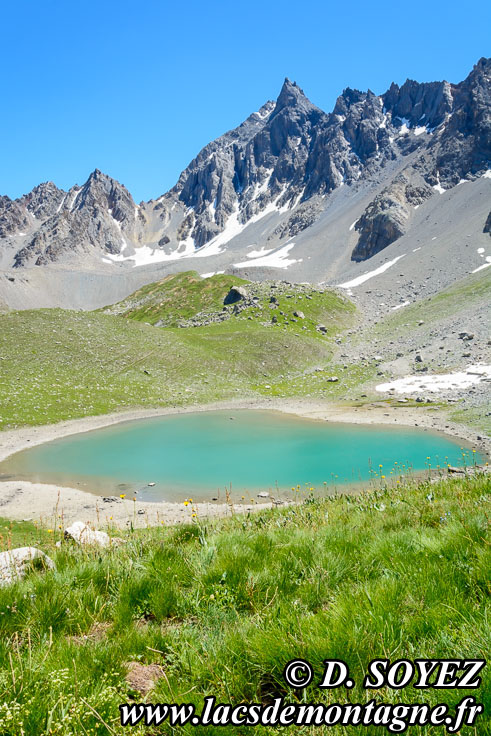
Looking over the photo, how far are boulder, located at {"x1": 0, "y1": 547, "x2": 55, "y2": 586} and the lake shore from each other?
32.9 inches

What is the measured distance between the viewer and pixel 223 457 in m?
29.0

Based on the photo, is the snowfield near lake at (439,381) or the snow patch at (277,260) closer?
the snowfield near lake at (439,381)

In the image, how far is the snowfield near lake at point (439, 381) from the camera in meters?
45.0

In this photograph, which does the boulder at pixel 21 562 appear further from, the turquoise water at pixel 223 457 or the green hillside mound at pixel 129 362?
the green hillside mound at pixel 129 362

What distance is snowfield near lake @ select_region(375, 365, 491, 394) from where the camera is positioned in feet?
148

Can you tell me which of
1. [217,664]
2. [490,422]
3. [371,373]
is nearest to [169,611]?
[217,664]

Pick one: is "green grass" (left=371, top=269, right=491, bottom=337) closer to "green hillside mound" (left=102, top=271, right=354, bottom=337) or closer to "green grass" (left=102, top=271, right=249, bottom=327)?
"green hillside mound" (left=102, top=271, right=354, bottom=337)

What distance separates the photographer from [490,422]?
107ft

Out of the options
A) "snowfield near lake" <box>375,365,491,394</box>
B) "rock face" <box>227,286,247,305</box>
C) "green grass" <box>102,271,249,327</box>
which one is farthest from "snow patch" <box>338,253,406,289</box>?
"snowfield near lake" <box>375,365,491,394</box>

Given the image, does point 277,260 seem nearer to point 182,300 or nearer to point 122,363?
point 182,300

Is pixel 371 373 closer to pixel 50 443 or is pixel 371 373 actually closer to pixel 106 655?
pixel 50 443

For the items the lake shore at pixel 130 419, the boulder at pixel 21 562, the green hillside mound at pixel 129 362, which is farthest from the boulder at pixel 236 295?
the boulder at pixel 21 562

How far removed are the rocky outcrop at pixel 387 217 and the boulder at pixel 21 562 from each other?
6519 inches

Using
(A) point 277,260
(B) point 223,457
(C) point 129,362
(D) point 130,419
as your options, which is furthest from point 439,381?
(A) point 277,260
